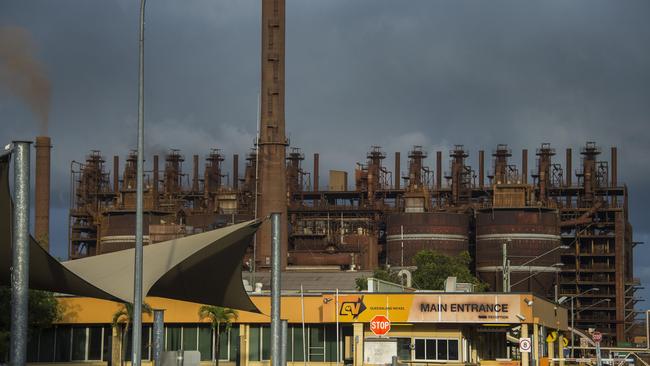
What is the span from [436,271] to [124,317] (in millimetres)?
58964

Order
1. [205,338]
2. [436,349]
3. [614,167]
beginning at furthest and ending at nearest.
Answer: [614,167]
[205,338]
[436,349]

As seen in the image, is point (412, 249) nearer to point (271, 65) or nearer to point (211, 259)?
point (271, 65)

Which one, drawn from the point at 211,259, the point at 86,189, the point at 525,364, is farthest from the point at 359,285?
the point at 86,189

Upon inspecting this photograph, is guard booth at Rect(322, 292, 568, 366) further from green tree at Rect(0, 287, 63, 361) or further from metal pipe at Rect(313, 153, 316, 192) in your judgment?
metal pipe at Rect(313, 153, 316, 192)

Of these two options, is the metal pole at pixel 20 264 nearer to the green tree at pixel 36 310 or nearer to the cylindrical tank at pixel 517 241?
the green tree at pixel 36 310

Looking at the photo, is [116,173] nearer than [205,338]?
No

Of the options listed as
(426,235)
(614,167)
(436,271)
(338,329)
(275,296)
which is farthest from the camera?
(614,167)

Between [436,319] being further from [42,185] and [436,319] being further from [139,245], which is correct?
[42,185]

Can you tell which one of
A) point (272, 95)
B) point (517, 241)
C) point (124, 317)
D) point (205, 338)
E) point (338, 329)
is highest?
point (272, 95)

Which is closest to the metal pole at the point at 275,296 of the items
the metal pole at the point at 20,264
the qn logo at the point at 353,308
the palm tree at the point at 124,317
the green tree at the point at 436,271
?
the metal pole at the point at 20,264

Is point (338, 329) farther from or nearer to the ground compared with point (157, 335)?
nearer to the ground

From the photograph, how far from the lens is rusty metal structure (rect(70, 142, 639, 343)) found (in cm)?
13712

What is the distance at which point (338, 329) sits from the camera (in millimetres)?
63844

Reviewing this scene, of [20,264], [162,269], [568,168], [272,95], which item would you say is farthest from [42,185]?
[20,264]
